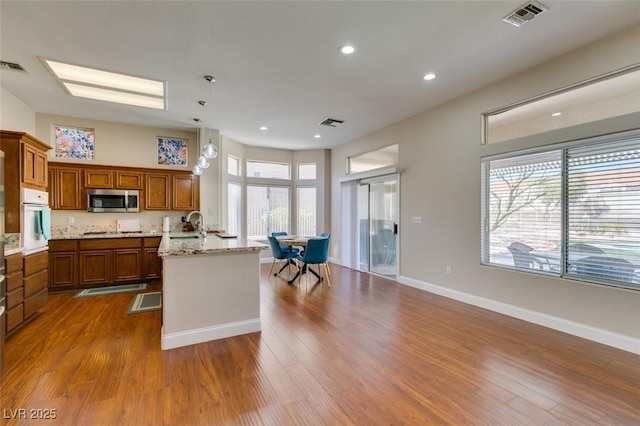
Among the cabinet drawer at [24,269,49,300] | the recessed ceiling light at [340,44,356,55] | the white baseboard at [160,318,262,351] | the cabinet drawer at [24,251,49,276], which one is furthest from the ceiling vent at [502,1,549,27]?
the cabinet drawer at [24,269,49,300]

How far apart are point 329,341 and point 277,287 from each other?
2.30m

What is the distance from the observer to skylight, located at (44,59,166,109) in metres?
3.61

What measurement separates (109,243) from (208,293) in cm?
320

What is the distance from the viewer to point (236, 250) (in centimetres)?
305

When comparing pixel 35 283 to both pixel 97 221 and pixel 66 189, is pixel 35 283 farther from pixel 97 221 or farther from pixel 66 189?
pixel 66 189

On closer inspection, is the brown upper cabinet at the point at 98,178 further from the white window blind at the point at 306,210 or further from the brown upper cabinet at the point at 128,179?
the white window blind at the point at 306,210

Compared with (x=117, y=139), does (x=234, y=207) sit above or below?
below

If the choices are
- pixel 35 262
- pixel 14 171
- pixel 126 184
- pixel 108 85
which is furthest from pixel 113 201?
pixel 108 85

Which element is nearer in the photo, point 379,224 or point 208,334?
point 208,334

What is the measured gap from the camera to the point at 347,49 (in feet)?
9.86

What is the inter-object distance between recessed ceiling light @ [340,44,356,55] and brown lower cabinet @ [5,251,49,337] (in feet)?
13.7

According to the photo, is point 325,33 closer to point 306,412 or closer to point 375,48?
point 375,48

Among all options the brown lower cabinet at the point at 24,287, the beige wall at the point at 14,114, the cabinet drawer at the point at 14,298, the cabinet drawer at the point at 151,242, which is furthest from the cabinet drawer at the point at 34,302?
the beige wall at the point at 14,114

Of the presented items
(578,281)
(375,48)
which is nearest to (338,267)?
(578,281)
